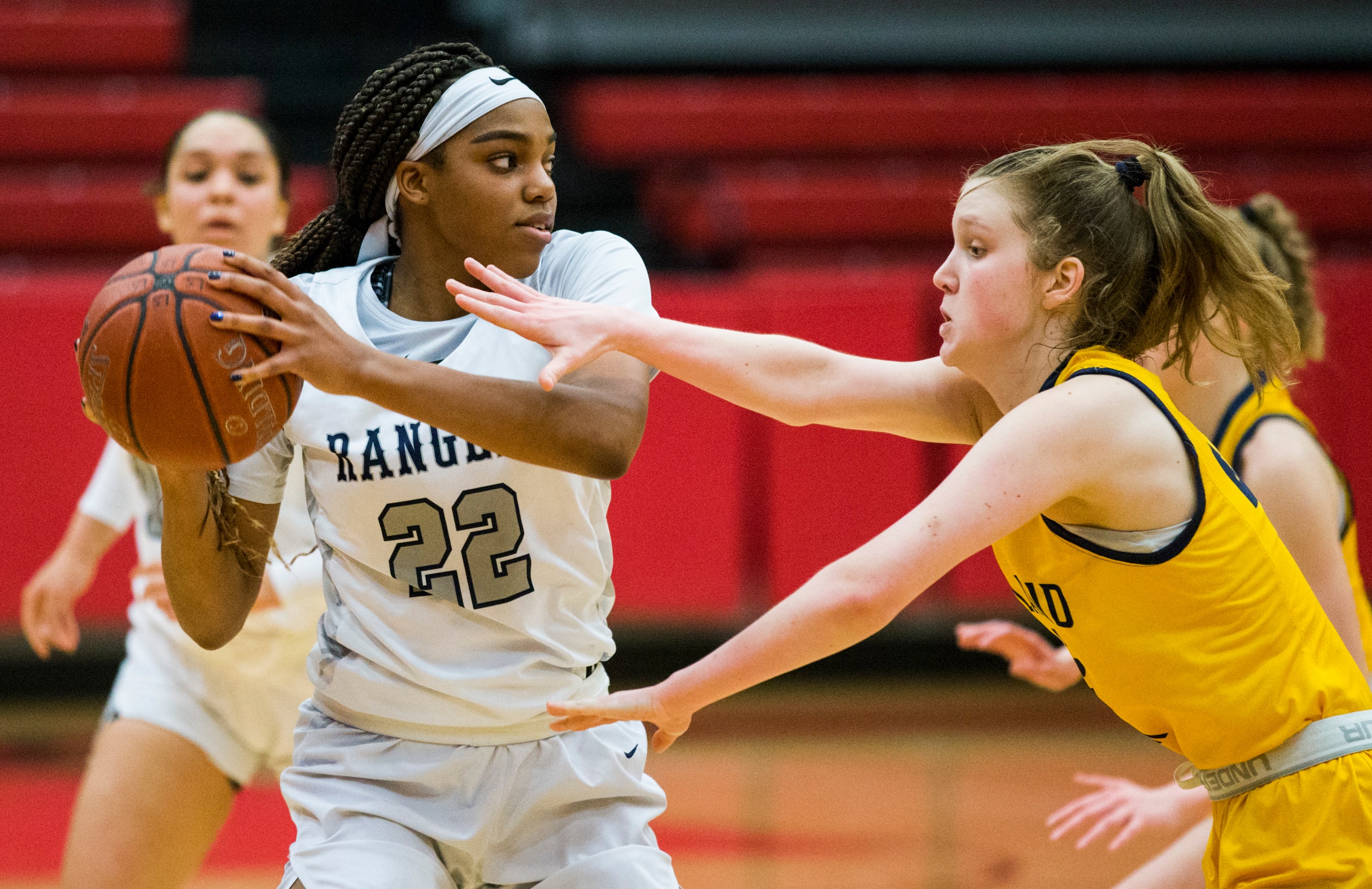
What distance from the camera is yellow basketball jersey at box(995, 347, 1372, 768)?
2082mm

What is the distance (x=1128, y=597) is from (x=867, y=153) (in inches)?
284

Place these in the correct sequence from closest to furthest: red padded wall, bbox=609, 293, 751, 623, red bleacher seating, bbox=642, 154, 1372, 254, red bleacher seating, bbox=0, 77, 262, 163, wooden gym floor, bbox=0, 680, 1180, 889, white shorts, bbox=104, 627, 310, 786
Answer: white shorts, bbox=104, 627, 310, 786, wooden gym floor, bbox=0, 680, 1180, 889, red padded wall, bbox=609, 293, 751, 623, red bleacher seating, bbox=642, 154, 1372, 254, red bleacher seating, bbox=0, 77, 262, 163

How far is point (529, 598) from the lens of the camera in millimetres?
2271

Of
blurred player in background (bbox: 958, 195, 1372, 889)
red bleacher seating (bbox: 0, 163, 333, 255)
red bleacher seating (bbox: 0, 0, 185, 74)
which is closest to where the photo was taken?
blurred player in background (bbox: 958, 195, 1372, 889)

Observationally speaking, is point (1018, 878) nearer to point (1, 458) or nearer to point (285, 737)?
point (285, 737)

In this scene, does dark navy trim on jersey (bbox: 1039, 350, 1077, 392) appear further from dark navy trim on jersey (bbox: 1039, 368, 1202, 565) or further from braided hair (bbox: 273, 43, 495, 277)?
braided hair (bbox: 273, 43, 495, 277)

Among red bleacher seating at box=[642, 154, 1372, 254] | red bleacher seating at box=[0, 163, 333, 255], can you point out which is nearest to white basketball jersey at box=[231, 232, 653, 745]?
red bleacher seating at box=[0, 163, 333, 255]

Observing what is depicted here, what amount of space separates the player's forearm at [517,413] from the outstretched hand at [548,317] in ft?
0.16

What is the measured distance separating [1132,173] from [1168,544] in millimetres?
568

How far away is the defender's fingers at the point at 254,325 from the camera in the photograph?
1981 millimetres

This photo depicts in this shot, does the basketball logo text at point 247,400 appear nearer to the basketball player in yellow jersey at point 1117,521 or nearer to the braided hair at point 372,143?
the basketball player in yellow jersey at point 1117,521

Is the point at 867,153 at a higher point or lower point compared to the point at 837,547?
higher

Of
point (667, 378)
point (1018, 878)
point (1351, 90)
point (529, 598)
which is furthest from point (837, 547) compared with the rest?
point (1351, 90)

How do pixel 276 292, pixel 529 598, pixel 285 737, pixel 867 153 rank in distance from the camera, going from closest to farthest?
pixel 276 292, pixel 529 598, pixel 285 737, pixel 867 153
